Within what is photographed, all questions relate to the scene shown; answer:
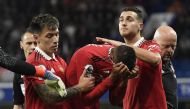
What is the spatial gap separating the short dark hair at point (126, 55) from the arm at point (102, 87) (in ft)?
0.18

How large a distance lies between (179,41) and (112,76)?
7954 mm

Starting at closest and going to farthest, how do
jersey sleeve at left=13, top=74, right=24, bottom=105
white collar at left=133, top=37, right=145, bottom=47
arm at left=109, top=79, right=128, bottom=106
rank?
arm at left=109, top=79, right=128, bottom=106 < white collar at left=133, top=37, right=145, bottom=47 < jersey sleeve at left=13, top=74, right=24, bottom=105

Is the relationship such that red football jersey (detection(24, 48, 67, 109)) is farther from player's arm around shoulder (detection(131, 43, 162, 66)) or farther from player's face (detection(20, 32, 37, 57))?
player's face (detection(20, 32, 37, 57))

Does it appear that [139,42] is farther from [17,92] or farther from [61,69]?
[17,92]

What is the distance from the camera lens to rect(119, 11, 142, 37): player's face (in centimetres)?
456

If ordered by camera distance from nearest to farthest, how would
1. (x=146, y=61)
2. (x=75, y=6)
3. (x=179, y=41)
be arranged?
1. (x=146, y=61)
2. (x=179, y=41)
3. (x=75, y=6)

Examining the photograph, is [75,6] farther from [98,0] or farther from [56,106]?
[56,106]

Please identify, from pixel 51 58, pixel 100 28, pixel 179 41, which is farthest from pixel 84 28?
pixel 51 58

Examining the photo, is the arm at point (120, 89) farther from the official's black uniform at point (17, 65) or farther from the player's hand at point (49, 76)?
the official's black uniform at point (17, 65)

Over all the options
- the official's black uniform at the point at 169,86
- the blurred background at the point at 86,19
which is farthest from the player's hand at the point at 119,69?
the blurred background at the point at 86,19

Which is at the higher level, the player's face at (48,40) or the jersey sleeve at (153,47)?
the player's face at (48,40)

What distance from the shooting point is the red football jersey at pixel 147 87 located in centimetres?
430

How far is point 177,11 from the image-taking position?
12.5 m

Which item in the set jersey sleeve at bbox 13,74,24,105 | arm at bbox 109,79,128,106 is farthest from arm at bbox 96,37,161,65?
jersey sleeve at bbox 13,74,24,105
